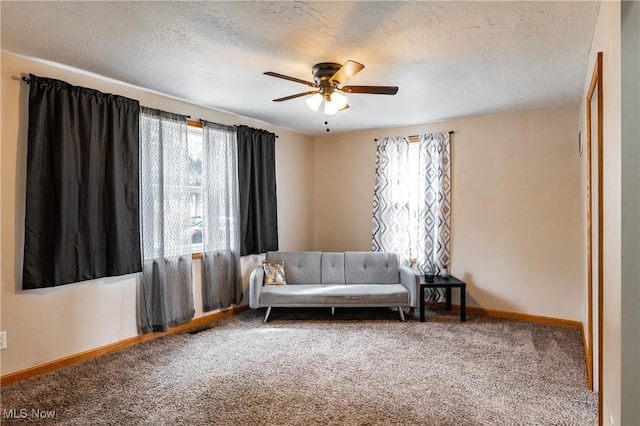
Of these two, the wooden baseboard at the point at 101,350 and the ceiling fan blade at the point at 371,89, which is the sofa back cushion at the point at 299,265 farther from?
the ceiling fan blade at the point at 371,89

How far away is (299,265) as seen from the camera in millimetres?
5043

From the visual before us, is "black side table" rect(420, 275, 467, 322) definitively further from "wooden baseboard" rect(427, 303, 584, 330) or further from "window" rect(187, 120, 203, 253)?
"window" rect(187, 120, 203, 253)

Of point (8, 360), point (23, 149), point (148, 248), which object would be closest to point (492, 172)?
point (148, 248)

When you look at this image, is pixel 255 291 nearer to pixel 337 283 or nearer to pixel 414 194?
pixel 337 283

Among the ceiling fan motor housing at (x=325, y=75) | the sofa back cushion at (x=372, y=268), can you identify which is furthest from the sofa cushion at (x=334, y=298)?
the ceiling fan motor housing at (x=325, y=75)

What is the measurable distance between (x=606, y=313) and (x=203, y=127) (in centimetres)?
394

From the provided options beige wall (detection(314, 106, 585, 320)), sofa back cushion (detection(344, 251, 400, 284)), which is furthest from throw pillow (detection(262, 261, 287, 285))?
beige wall (detection(314, 106, 585, 320))

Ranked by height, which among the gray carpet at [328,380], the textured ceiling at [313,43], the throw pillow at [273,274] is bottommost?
the gray carpet at [328,380]

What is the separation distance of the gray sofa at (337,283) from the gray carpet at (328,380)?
322mm

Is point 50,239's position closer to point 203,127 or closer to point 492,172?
point 203,127

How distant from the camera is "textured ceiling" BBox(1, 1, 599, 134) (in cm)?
223

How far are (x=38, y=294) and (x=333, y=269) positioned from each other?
3.10m

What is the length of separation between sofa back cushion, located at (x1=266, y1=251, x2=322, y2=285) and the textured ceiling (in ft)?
6.75

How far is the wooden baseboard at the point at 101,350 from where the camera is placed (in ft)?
9.51
